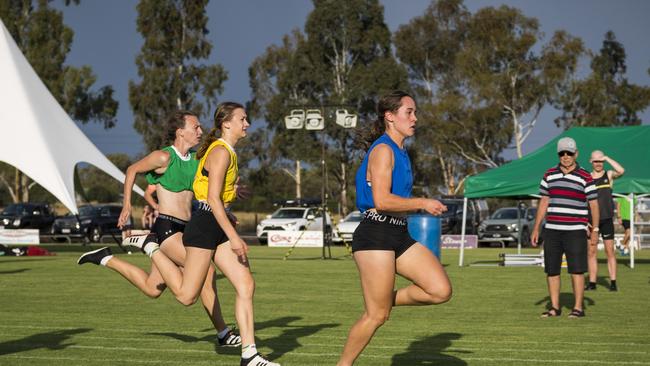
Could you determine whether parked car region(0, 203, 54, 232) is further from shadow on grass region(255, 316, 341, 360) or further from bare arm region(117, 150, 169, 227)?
bare arm region(117, 150, 169, 227)

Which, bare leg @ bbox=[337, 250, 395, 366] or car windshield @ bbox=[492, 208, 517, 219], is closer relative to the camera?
bare leg @ bbox=[337, 250, 395, 366]

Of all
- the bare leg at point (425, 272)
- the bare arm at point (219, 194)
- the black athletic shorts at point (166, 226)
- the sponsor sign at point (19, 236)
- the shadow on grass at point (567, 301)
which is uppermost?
the bare arm at point (219, 194)

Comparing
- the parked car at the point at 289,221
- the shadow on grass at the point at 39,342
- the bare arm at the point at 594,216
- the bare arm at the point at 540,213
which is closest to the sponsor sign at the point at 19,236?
the parked car at the point at 289,221

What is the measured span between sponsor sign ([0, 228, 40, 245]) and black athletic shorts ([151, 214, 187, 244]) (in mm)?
32625

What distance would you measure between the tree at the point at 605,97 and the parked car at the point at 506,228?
60.8 ft

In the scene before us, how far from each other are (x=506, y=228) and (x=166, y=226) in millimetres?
33478

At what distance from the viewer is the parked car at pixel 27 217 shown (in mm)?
48188

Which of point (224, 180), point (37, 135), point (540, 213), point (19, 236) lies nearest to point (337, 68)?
point (19, 236)

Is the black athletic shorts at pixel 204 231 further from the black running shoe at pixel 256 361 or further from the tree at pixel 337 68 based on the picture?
the tree at pixel 337 68

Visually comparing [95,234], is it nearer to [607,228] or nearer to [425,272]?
[607,228]

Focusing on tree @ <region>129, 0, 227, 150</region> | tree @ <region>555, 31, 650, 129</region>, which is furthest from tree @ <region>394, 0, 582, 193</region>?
tree @ <region>129, 0, 227, 150</region>

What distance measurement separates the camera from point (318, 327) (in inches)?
449

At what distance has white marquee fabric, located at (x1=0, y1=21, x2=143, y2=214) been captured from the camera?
2567 centimetres

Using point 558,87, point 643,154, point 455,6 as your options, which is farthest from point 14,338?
point 455,6
